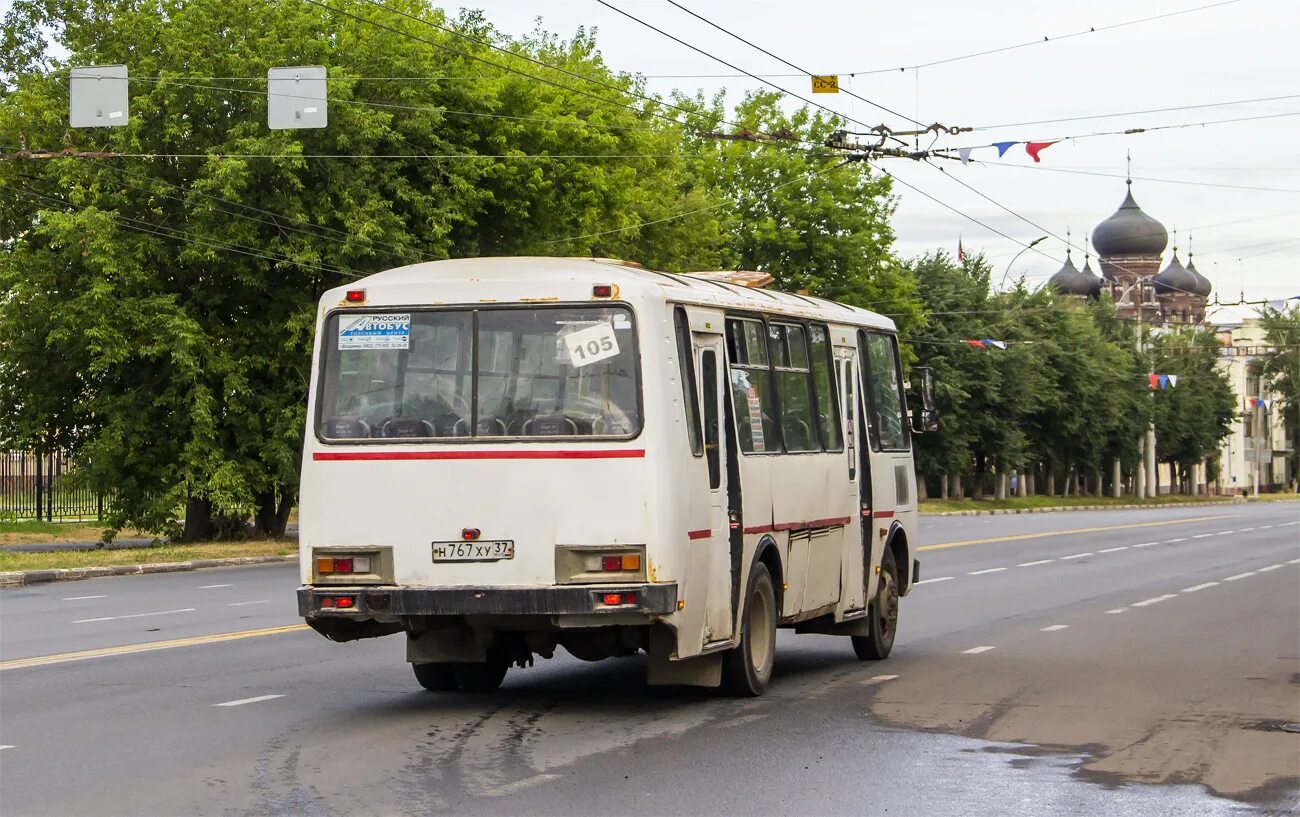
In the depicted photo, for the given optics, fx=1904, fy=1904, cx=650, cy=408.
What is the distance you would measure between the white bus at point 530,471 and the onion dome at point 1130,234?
141520mm

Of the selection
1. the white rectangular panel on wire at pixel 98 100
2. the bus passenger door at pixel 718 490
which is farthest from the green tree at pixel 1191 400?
the bus passenger door at pixel 718 490

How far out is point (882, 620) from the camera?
15727mm

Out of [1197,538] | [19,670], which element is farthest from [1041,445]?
[19,670]

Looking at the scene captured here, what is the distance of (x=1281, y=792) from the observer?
29.8 ft

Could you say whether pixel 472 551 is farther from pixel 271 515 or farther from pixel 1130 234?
pixel 1130 234

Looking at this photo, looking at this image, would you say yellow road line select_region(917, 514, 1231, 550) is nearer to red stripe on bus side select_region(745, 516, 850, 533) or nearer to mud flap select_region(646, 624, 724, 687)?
red stripe on bus side select_region(745, 516, 850, 533)

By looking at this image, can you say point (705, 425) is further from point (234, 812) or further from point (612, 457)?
point (234, 812)

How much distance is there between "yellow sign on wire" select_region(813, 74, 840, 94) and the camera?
26844 mm

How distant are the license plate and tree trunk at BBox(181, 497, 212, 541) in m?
27.8

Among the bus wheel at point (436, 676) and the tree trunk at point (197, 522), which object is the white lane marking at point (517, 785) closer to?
the bus wheel at point (436, 676)

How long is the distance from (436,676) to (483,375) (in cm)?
237

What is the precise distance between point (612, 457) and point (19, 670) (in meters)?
5.54

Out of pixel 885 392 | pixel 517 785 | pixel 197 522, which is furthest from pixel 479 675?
pixel 197 522

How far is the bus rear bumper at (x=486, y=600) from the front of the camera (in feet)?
36.0
